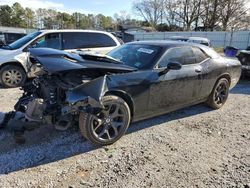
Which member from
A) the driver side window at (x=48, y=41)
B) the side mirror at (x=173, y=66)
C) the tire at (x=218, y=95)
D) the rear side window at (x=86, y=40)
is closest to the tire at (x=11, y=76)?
the driver side window at (x=48, y=41)

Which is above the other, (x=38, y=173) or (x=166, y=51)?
(x=166, y=51)

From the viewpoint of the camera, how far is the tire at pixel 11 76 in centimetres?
725

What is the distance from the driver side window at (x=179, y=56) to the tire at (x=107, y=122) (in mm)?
1103

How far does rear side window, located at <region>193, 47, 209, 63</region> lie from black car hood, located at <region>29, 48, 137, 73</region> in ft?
5.63

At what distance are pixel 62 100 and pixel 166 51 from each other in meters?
2.03

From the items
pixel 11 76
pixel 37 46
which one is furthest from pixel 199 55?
pixel 11 76

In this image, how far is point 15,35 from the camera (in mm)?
16312

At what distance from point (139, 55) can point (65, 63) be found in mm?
1502

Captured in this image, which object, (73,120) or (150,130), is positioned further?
(150,130)

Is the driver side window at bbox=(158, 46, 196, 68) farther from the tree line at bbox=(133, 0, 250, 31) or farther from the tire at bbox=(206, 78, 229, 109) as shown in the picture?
the tree line at bbox=(133, 0, 250, 31)

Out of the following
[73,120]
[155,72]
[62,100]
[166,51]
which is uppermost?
[166,51]

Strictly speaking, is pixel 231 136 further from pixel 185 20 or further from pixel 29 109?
pixel 185 20

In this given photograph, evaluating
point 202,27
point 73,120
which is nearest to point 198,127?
point 73,120

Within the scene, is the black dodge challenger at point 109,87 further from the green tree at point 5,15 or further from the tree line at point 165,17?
the green tree at point 5,15
